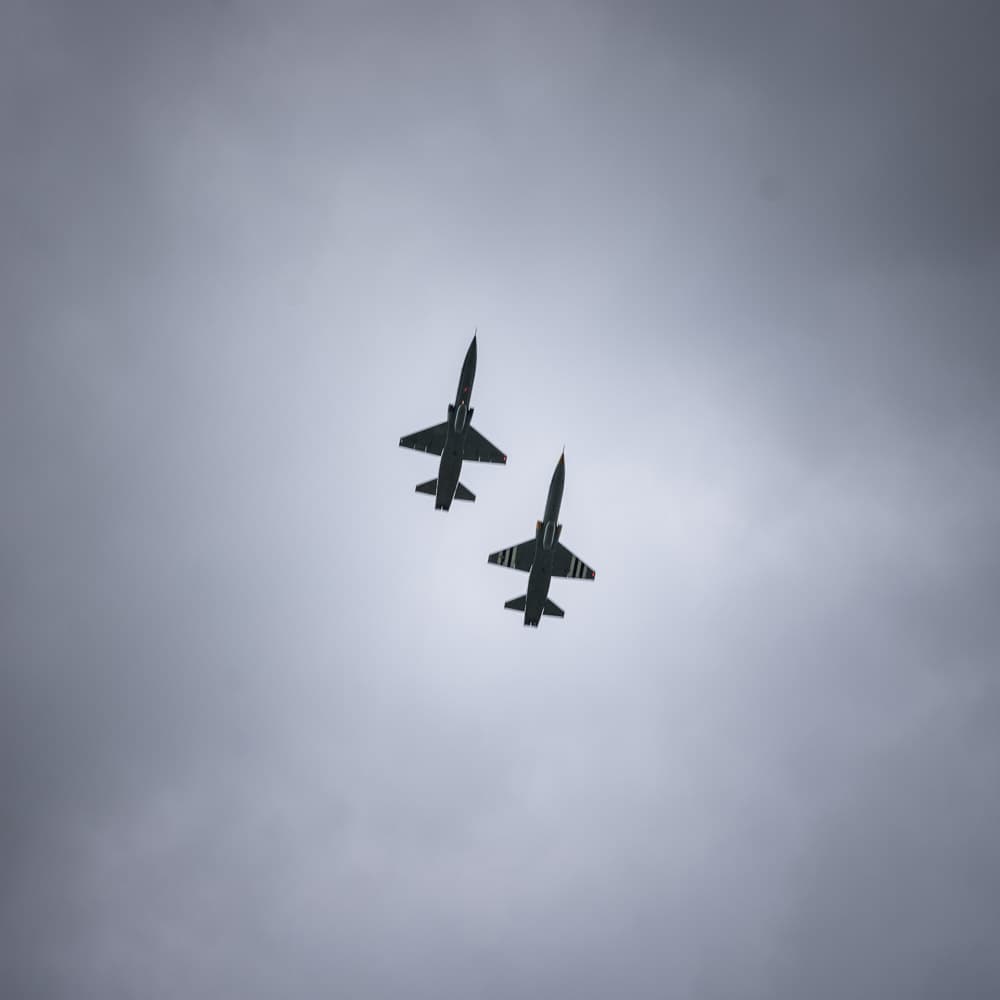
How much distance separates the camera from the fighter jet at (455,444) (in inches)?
3174

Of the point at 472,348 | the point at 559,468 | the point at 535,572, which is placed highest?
the point at 472,348

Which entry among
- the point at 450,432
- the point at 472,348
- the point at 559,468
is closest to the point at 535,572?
the point at 559,468

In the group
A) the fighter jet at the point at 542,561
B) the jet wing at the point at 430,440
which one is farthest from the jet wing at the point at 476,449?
the fighter jet at the point at 542,561

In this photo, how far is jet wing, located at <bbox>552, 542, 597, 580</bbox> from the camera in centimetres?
8112

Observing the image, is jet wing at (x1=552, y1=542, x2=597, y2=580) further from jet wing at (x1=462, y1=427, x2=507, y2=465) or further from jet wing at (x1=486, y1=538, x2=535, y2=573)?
jet wing at (x1=462, y1=427, x2=507, y2=465)

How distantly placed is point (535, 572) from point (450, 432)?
17833 millimetres

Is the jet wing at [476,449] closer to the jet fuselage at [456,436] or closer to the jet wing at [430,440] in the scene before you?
the jet fuselage at [456,436]

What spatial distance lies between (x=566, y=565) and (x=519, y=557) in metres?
5.19

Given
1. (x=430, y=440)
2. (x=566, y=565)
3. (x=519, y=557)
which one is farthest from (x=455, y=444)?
(x=566, y=565)

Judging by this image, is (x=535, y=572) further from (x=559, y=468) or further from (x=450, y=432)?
(x=450, y=432)

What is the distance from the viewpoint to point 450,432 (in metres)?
82.1

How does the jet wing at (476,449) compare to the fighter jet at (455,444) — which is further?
the jet wing at (476,449)

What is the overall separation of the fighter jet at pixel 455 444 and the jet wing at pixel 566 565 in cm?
1249

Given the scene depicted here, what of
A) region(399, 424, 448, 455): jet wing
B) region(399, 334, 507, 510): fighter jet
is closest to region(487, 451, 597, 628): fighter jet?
region(399, 334, 507, 510): fighter jet
